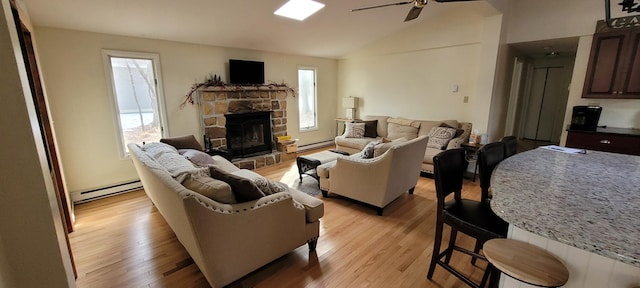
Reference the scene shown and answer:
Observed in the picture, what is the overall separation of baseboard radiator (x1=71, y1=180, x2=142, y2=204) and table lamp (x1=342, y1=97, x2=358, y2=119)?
4607mm

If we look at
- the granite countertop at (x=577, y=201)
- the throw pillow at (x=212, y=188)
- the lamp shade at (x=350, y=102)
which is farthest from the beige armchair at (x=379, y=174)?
the lamp shade at (x=350, y=102)

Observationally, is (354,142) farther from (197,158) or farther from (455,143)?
(197,158)

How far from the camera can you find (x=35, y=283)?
1071 millimetres

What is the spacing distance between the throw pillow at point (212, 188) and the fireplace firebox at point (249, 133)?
276 centimetres

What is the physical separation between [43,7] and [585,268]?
4.77 metres

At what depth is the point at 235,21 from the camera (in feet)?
12.2

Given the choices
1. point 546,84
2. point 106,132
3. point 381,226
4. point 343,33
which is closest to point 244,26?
point 343,33

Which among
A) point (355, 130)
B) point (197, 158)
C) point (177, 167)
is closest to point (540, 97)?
point (355, 130)

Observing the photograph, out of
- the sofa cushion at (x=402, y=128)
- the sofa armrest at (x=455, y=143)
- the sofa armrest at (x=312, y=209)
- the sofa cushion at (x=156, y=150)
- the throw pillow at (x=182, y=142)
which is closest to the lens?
the sofa armrest at (x=312, y=209)

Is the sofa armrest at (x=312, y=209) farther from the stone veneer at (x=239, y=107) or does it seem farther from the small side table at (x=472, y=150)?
the small side table at (x=472, y=150)

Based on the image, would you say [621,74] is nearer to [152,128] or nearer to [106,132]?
[152,128]

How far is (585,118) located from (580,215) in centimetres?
368

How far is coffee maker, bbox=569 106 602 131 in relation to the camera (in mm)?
3498

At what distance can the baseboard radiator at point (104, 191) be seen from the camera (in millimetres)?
3385
